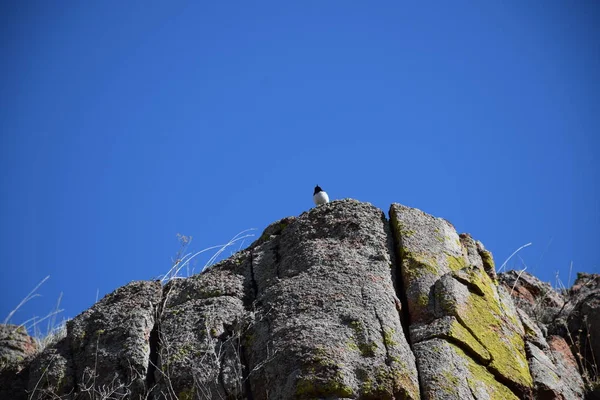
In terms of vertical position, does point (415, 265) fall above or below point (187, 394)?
above

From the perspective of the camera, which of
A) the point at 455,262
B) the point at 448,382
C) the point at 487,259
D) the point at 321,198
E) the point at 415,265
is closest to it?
the point at 448,382

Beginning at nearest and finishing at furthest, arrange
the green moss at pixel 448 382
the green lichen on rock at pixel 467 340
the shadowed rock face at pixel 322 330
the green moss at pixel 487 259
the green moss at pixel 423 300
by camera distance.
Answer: the green moss at pixel 448 382 → the shadowed rock face at pixel 322 330 → the green lichen on rock at pixel 467 340 → the green moss at pixel 423 300 → the green moss at pixel 487 259

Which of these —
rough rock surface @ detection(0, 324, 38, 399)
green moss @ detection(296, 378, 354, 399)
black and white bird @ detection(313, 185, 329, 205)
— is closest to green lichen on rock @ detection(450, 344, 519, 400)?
green moss @ detection(296, 378, 354, 399)

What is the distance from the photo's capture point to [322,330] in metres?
6.41

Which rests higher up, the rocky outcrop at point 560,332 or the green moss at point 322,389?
the rocky outcrop at point 560,332

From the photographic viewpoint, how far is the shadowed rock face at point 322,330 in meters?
6.21

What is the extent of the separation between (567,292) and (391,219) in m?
3.62

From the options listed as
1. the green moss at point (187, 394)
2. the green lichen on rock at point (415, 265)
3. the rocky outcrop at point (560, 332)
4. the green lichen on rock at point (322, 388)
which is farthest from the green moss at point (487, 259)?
the green moss at point (187, 394)

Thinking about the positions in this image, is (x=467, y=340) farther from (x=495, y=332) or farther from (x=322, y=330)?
(x=322, y=330)

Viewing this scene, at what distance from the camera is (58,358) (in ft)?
23.8

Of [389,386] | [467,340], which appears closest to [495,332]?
[467,340]

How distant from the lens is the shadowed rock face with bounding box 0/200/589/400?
621cm

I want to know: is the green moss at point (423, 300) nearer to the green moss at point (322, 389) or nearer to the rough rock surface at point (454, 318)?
the rough rock surface at point (454, 318)

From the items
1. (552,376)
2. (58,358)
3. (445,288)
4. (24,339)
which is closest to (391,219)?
(445,288)
